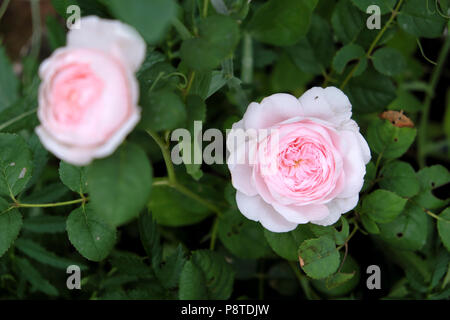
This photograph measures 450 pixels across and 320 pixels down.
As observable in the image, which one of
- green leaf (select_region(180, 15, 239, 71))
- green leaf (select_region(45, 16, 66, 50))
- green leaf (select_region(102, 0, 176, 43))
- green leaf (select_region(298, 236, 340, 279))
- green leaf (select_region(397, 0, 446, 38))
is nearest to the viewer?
green leaf (select_region(102, 0, 176, 43))

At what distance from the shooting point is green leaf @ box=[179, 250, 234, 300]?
0.71 meters

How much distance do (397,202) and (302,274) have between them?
0.33 metres

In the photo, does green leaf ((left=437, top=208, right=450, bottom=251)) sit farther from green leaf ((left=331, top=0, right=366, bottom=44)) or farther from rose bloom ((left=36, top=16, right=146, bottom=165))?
rose bloom ((left=36, top=16, right=146, bottom=165))

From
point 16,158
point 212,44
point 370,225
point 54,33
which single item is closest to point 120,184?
point 212,44

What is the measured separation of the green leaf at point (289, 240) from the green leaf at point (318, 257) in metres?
0.04

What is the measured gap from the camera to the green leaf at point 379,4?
709 mm

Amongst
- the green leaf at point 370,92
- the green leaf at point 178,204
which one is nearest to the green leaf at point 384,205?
the green leaf at point 370,92

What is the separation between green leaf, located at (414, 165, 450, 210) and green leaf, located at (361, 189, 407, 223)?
102 mm

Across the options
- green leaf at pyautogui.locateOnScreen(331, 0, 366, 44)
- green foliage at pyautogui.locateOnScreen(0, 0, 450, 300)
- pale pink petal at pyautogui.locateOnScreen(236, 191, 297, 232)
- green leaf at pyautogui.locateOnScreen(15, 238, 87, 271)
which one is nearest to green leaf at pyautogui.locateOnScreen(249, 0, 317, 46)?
green foliage at pyautogui.locateOnScreen(0, 0, 450, 300)

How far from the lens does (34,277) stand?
0.85 meters

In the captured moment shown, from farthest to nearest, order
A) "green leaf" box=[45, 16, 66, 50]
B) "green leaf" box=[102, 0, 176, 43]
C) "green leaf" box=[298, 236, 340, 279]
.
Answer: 1. "green leaf" box=[45, 16, 66, 50]
2. "green leaf" box=[298, 236, 340, 279]
3. "green leaf" box=[102, 0, 176, 43]

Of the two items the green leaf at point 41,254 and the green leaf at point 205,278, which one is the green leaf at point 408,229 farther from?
the green leaf at point 41,254

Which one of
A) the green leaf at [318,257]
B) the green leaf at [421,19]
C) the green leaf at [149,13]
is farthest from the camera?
the green leaf at [421,19]
